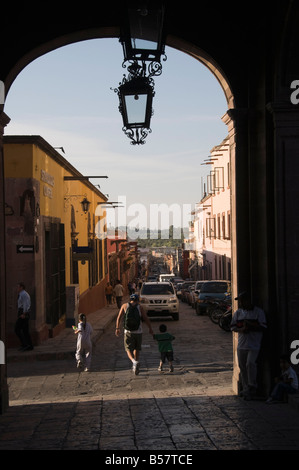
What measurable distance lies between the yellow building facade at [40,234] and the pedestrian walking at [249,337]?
26.0 ft

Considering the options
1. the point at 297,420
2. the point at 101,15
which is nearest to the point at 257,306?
the point at 297,420

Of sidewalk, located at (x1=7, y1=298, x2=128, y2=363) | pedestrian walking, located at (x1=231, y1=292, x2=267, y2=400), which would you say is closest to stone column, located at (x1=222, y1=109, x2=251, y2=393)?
pedestrian walking, located at (x1=231, y1=292, x2=267, y2=400)

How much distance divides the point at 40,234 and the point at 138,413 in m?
9.28

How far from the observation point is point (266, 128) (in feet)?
27.0

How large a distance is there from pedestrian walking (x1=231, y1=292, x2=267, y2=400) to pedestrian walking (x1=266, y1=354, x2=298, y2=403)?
0.35 m

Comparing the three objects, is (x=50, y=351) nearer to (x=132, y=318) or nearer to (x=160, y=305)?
(x=132, y=318)

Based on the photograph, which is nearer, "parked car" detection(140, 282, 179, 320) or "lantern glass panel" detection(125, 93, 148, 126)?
"lantern glass panel" detection(125, 93, 148, 126)

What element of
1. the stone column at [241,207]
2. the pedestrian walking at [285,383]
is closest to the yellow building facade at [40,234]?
the stone column at [241,207]

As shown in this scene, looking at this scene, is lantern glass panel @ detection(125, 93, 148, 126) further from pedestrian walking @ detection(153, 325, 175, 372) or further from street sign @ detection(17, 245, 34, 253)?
street sign @ detection(17, 245, 34, 253)

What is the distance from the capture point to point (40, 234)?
53.2 feet

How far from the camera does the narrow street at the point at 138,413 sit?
20.0 feet

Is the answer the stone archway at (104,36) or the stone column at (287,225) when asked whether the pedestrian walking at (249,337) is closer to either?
the stone column at (287,225)

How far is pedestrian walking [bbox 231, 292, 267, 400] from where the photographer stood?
8273 mm
